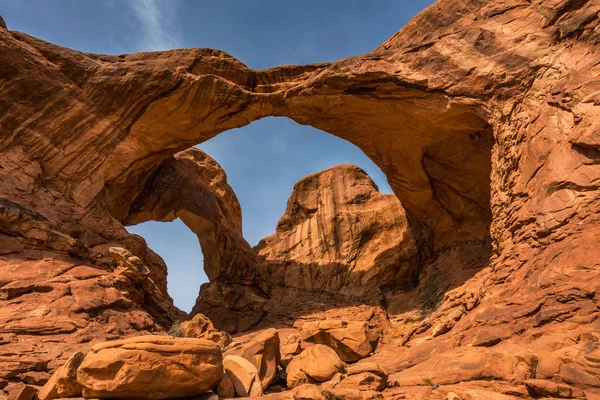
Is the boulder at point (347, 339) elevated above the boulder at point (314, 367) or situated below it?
above

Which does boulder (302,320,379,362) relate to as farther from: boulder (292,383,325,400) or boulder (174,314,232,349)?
boulder (292,383,325,400)

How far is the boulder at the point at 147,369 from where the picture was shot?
616 centimetres


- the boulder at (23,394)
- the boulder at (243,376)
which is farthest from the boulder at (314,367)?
the boulder at (23,394)

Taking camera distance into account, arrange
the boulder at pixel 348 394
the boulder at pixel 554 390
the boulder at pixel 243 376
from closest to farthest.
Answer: the boulder at pixel 554 390
the boulder at pixel 348 394
the boulder at pixel 243 376

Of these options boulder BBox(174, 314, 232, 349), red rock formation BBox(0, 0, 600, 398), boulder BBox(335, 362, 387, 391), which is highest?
red rock formation BBox(0, 0, 600, 398)

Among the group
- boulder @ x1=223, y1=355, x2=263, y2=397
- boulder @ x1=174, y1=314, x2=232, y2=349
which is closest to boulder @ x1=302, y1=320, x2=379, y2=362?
boulder @ x1=174, y1=314, x2=232, y2=349

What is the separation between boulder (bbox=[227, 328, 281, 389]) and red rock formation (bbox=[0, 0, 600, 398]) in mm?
2681

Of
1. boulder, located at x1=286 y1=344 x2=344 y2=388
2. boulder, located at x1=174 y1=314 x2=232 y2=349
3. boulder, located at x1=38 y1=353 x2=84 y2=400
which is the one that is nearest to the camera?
boulder, located at x1=38 y1=353 x2=84 y2=400

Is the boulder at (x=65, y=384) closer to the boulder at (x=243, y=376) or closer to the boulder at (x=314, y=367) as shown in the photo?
the boulder at (x=243, y=376)

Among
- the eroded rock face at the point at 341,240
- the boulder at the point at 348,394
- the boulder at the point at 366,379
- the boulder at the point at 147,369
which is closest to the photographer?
the boulder at the point at 147,369

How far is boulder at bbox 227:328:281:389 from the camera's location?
872 centimetres

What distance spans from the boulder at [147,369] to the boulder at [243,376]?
851mm

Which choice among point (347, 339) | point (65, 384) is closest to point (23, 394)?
point (65, 384)

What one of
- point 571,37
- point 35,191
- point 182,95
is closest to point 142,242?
point 35,191
